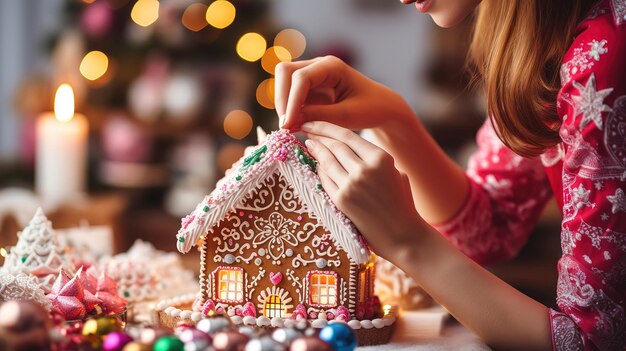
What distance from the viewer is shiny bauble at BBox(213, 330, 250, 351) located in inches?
25.7

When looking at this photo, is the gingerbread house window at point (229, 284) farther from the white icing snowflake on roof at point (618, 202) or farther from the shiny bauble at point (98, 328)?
the white icing snowflake on roof at point (618, 202)

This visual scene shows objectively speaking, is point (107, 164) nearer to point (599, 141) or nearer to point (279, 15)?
point (279, 15)

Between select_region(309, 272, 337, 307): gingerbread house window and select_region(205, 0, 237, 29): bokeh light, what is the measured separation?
235 centimetres

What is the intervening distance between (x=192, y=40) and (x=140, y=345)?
271 cm

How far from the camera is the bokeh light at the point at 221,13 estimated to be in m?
3.09

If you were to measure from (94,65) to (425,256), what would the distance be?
2737mm

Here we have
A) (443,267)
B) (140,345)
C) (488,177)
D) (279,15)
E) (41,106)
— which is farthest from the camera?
(279,15)

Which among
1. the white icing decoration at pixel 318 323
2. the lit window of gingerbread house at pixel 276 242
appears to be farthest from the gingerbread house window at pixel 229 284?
the white icing decoration at pixel 318 323

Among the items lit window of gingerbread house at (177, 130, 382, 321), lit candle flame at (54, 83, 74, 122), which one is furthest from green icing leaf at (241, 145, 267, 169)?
lit candle flame at (54, 83, 74, 122)

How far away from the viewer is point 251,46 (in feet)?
10.3

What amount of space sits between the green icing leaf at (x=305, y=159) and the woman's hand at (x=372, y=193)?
0.02 meters

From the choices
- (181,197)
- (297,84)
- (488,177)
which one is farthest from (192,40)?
(297,84)

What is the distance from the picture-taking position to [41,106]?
335 cm

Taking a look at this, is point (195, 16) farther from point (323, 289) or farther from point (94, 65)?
point (323, 289)
